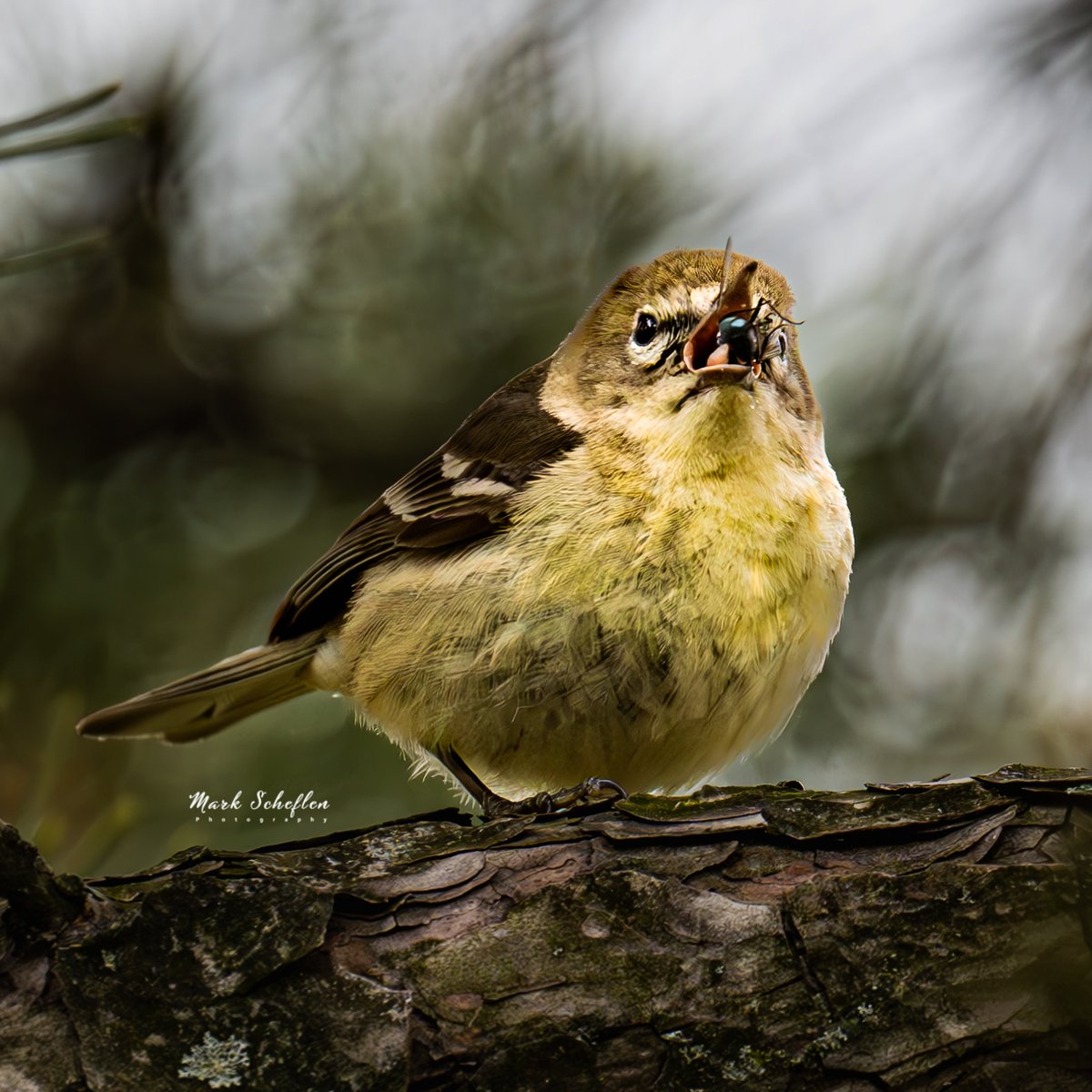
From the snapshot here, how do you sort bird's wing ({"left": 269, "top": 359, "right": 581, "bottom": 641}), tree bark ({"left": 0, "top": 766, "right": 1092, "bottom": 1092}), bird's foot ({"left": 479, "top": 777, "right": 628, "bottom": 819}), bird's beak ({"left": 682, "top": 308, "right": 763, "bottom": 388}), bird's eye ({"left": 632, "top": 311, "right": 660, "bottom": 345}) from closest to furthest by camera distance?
tree bark ({"left": 0, "top": 766, "right": 1092, "bottom": 1092}) < bird's foot ({"left": 479, "top": 777, "right": 628, "bottom": 819}) < bird's beak ({"left": 682, "top": 308, "right": 763, "bottom": 388}) < bird's wing ({"left": 269, "top": 359, "right": 581, "bottom": 641}) < bird's eye ({"left": 632, "top": 311, "right": 660, "bottom": 345})

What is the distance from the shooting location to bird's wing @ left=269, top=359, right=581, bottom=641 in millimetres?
3832

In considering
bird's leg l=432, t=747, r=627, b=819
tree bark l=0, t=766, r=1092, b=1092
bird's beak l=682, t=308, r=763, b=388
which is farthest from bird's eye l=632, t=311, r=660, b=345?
tree bark l=0, t=766, r=1092, b=1092

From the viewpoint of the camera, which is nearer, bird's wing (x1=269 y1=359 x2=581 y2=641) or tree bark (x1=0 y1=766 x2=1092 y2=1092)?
tree bark (x1=0 y1=766 x2=1092 y2=1092)

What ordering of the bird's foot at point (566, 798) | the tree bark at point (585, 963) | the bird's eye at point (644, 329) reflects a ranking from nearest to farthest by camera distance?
the tree bark at point (585, 963)
the bird's foot at point (566, 798)
the bird's eye at point (644, 329)

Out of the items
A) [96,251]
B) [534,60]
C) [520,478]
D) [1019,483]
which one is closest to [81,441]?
[96,251]

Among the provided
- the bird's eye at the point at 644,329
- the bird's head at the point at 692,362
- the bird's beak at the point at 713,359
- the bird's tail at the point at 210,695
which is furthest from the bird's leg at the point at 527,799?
the bird's eye at the point at 644,329

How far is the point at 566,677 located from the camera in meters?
3.34

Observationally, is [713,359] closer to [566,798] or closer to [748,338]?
[748,338]

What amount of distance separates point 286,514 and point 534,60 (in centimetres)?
194

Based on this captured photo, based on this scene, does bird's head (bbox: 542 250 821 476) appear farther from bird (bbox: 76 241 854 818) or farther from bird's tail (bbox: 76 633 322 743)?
bird's tail (bbox: 76 633 322 743)

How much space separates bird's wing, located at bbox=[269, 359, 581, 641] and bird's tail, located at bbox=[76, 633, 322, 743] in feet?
0.24

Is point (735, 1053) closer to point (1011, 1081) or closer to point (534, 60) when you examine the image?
point (1011, 1081)

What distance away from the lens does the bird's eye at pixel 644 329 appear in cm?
401

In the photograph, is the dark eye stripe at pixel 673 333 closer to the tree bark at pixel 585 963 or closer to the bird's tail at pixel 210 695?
the bird's tail at pixel 210 695
